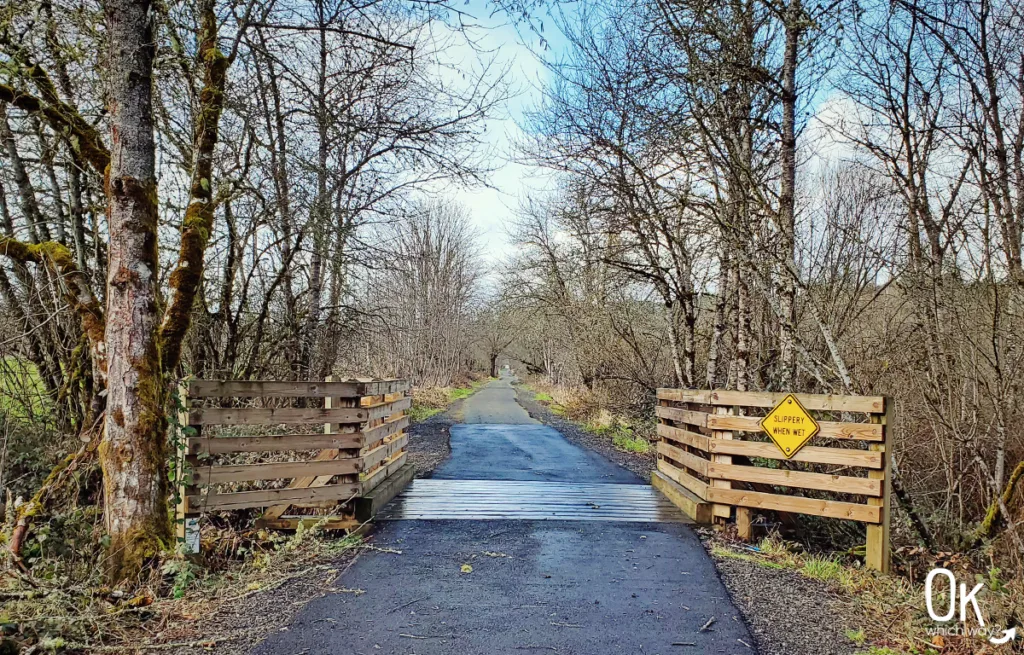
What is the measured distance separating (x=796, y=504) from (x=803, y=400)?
978mm

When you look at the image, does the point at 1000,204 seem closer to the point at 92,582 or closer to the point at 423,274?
the point at 92,582

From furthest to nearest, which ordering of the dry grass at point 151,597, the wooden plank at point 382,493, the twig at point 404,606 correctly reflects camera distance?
the wooden plank at point 382,493 < the twig at point 404,606 < the dry grass at point 151,597

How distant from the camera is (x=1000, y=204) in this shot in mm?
7000

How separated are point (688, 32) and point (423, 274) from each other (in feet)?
73.5

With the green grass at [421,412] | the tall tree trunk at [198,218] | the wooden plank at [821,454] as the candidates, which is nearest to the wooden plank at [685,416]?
the wooden plank at [821,454]

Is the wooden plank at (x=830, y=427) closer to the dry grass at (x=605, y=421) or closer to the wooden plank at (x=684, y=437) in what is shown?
the wooden plank at (x=684, y=437)

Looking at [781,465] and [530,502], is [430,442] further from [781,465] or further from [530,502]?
[781,465]

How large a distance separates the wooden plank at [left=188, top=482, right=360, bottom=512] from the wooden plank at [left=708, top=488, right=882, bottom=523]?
3729 millimetres

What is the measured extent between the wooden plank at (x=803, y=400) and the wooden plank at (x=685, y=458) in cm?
65

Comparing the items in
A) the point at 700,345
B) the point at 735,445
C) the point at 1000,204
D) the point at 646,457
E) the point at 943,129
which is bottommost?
the point at 646,457

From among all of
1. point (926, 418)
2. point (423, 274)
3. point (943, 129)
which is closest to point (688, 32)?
point (943, 129)

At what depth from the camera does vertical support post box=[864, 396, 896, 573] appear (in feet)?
17.8

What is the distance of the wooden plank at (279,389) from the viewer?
5.40 m

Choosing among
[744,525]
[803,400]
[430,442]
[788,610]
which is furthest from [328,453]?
[430,442]
